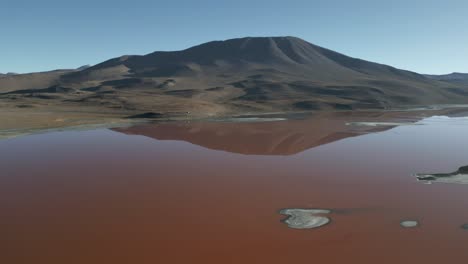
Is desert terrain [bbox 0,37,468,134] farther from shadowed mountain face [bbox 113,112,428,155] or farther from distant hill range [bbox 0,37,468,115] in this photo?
shadowed mountain face [bbox 113,112,428,155]

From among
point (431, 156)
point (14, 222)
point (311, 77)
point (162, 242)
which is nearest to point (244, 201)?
point (162, 242)

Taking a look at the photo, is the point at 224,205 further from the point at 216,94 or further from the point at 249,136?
the point at 216,94

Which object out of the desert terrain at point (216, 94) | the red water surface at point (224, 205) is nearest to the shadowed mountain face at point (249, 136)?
the red water surface at point (224, 205)

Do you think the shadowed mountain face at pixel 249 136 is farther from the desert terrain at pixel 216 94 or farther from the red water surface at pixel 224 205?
the desert terrain at pixel 216 94

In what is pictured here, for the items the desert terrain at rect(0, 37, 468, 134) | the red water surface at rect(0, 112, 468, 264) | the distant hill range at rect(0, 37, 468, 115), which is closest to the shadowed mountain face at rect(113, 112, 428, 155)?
the red water surface at rect(0, 112, 468, 264)

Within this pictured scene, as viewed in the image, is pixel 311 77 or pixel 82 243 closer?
pixel 82 243

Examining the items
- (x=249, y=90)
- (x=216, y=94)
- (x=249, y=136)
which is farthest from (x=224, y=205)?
(x=249, y=90)

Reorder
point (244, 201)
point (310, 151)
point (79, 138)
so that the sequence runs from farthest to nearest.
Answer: point (79, 138), point (310, 151), point (244, 201)

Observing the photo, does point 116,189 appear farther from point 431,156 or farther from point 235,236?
point 431,156
